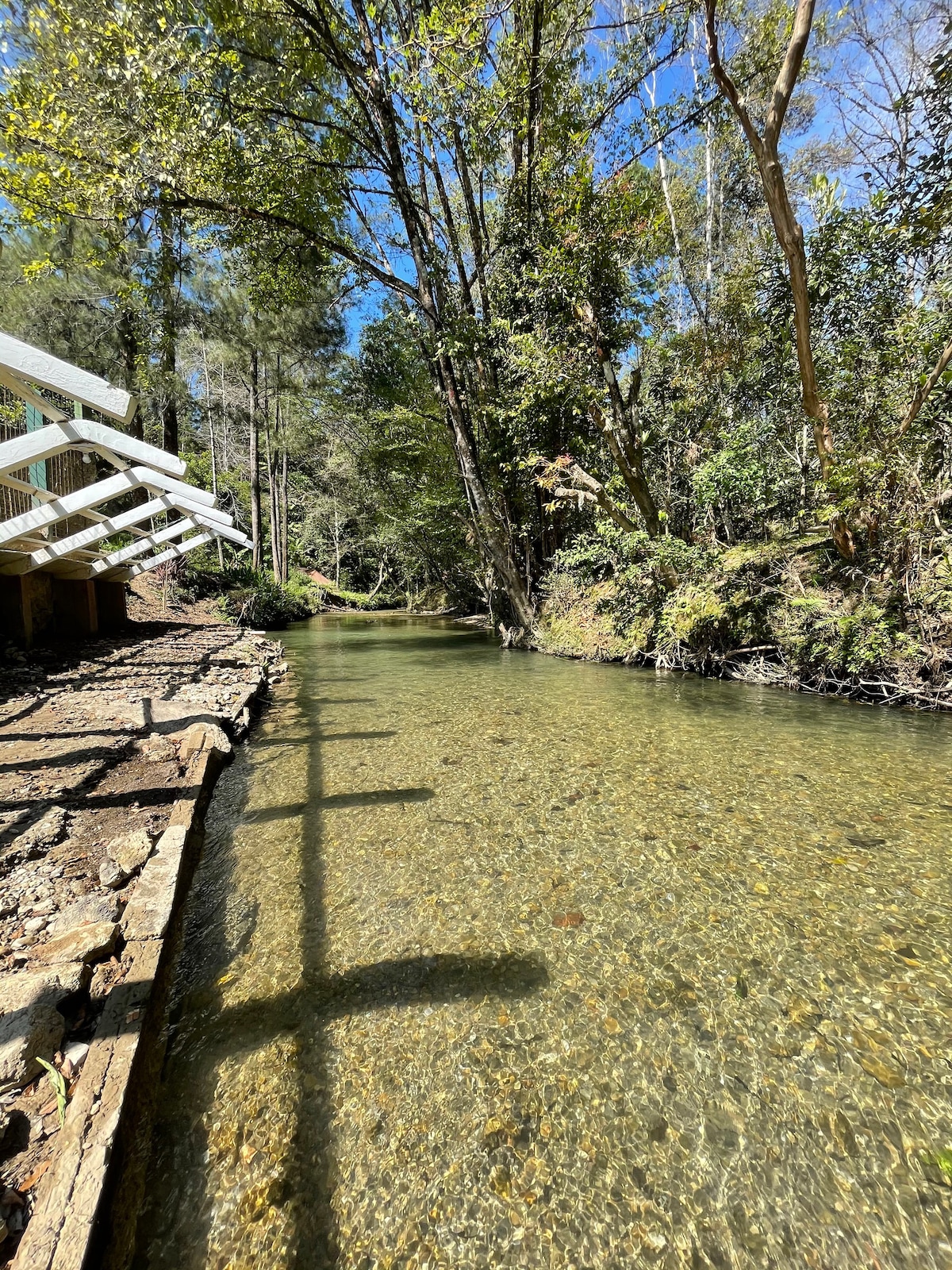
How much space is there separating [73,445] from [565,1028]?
5444mm

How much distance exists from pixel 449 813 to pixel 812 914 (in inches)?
84.4

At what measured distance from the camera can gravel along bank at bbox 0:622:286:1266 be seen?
1.44 meters

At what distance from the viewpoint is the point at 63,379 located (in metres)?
3.47

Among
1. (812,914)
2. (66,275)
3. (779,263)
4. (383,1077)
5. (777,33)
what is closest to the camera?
(383,1077)

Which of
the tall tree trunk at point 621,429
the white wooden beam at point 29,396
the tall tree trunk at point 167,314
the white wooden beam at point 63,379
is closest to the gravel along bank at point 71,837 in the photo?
the white wooden beam at point 63,379

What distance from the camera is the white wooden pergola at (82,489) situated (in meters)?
3.48

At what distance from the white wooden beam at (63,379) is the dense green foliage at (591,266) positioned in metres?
6.38

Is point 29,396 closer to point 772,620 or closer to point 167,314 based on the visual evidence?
point 772,620

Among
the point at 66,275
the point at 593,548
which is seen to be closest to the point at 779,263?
the point at 593,548

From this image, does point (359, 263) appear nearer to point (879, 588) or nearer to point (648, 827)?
point (879, 588)

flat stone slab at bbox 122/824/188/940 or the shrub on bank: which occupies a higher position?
the shrub on bank

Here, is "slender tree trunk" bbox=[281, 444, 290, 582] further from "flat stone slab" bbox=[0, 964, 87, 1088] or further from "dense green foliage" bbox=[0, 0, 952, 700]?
"flat stone slab" bbox=[0, 964, 87, 1088]

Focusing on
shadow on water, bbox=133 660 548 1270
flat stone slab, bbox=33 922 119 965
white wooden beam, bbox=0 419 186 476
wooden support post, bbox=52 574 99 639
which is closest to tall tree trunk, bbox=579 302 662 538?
white wooden beam, bbox=0 419 186 476

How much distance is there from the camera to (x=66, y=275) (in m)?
13.4
